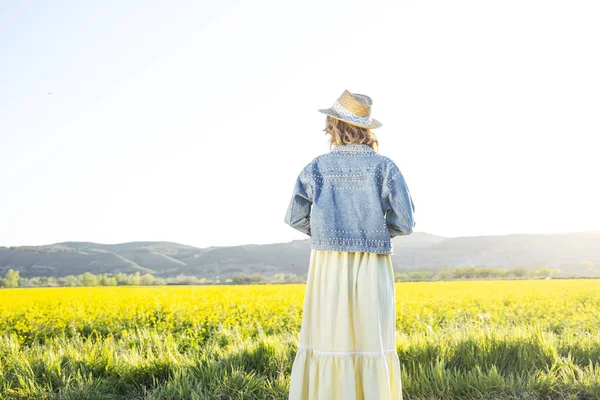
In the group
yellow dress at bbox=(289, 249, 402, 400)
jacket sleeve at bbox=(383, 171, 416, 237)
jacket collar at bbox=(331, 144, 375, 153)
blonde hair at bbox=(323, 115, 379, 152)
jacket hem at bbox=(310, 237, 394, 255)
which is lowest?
yellow dress at bbox=(289, 249, 402, 400)

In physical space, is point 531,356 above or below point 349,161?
below

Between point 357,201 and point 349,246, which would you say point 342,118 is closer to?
point 357,201

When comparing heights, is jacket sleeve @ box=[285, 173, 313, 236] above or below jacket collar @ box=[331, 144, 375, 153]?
below

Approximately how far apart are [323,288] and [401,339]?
246cm

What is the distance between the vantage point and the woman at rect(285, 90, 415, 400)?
4207 millimetres

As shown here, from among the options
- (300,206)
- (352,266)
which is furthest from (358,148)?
(352,266)

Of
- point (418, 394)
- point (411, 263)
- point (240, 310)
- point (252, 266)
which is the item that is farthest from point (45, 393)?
point (411, 263)

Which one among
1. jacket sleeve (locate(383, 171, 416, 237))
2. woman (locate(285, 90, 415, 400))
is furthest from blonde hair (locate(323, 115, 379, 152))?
jacket sleeve (locate(383, 171, 416, 237))

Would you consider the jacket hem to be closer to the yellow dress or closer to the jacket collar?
the yellow dress

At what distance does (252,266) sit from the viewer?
58656 mm

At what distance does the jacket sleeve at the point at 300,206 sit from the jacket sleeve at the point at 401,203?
67 centimetres

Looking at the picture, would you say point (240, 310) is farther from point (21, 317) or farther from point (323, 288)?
point (323, 288)

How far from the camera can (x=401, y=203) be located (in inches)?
165

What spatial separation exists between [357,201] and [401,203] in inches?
13.3
